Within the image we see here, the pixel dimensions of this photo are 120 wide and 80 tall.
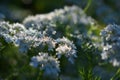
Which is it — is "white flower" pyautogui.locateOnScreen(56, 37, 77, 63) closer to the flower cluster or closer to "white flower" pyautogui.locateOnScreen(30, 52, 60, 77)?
"white flower" pyautogui.locateOnScreen(30, 52, 60, 77)

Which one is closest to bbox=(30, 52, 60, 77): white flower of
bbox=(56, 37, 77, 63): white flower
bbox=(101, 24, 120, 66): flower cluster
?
bbox=(56, 37, 77, 63): white flower

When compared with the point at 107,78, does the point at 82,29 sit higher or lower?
higher

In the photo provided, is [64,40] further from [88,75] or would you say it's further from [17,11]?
[17,11]

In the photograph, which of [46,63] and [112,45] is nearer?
[46,63]

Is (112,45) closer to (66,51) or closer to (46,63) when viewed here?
(66,51)

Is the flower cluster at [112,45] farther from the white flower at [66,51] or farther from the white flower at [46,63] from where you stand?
the white flower at [46,63]

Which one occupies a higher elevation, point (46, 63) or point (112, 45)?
point (112, 45)

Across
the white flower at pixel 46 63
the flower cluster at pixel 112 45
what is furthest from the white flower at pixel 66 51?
the flower cluster at pixel 112 45

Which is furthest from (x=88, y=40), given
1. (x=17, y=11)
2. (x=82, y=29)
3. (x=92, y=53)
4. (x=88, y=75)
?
(x=17, y=11)

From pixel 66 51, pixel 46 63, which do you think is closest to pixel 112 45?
pixel 66 51
